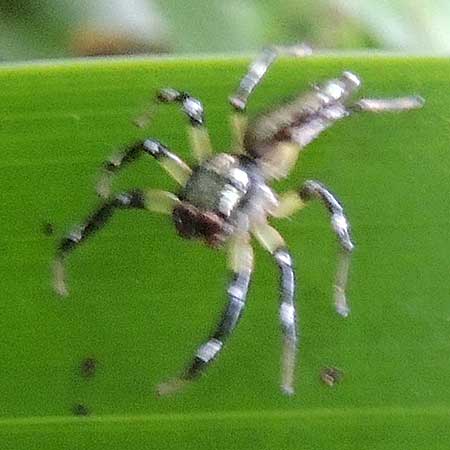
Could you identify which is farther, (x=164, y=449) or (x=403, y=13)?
(x=403, y=13)

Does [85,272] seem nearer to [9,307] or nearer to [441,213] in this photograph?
[9,307]

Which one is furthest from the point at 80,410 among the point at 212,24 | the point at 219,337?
the point at 212,24

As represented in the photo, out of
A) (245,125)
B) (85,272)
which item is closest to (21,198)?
(85,272)

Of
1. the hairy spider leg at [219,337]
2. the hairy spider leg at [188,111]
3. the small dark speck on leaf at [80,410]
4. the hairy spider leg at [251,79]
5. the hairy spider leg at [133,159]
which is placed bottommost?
the small dark speck on leaf at [80,410]

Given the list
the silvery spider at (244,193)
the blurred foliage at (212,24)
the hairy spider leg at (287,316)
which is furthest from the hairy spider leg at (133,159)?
the blurred foliage at (212,24)

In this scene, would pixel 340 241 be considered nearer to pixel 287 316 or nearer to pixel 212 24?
pixel 287 316

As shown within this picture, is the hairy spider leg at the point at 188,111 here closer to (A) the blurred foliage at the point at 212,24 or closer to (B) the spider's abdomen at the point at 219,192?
(B) the spider's abdomen at the point at 219,192
